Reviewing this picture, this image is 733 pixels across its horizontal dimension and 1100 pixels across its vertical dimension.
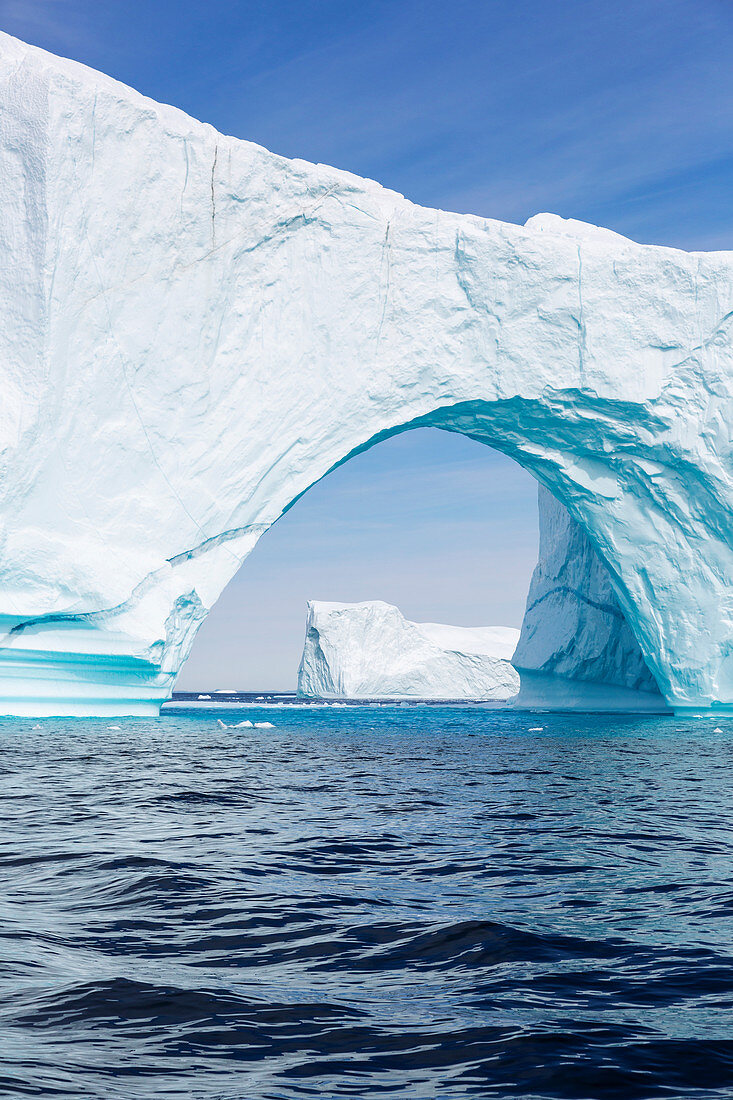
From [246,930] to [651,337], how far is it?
54.7ft

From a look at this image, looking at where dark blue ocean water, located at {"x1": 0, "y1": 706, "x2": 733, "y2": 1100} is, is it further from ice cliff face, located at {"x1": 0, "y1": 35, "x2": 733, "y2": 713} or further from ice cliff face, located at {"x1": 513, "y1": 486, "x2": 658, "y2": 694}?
ice cliff face, located at {"x1": 513, "y1": 486, "x2": 658, "y2": 694}

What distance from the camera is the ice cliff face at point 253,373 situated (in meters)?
14.8

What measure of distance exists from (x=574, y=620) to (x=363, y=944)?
70.1 ft

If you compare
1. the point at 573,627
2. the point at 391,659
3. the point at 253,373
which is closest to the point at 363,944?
the point at 253,373

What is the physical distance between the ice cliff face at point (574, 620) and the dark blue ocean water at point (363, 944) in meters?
15.9

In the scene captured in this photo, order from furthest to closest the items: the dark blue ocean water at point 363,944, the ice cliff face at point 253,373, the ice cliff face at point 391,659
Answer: the ice cliff face at point 391,659 → the ice cliff face at point 253,373 → the dark blue ocean water at point 363,944

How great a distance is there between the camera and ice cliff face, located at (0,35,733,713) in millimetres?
14828

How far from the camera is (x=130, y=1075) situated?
6.75ft

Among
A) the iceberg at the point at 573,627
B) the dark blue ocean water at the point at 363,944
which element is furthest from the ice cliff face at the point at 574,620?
the dark blue ocean water at the point at 363,944

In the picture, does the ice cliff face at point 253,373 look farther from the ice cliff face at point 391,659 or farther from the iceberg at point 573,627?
the ice cliff face at point 391,659

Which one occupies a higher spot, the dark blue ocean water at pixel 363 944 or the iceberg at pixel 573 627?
the iceberg at pixel 573 627

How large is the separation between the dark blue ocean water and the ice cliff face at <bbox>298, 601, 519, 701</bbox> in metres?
36.2

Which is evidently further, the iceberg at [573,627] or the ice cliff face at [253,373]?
the iceberg at [573,627]

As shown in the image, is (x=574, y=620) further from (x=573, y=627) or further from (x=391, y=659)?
(x=391, y=659)
